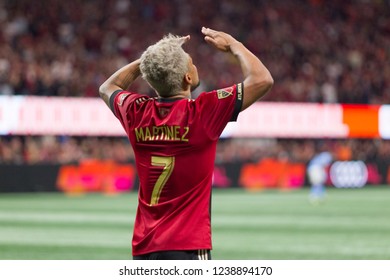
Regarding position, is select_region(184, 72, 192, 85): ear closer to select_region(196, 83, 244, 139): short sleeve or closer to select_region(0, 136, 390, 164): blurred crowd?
select_region(196, 83, 244, 139): short sleeve

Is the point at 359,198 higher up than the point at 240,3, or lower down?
lower down

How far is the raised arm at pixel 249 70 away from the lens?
5.12 metres

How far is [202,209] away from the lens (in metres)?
5.04

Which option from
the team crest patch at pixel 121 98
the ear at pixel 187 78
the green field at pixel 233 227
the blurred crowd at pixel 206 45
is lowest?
the green field at pixel 233 227

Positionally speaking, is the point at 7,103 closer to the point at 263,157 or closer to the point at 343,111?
the point at 263,157

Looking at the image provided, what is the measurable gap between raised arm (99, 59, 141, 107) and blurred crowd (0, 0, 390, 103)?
783 inches

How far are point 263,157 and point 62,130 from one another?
8.08 meters

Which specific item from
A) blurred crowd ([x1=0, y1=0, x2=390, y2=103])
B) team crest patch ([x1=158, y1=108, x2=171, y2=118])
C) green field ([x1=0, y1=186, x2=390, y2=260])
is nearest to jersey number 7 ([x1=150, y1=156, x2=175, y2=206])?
team crest patch ([x1=158, y1=108, x2=171, y2=118])

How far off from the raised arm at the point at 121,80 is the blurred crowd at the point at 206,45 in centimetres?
1990

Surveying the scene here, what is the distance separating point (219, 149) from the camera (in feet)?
103

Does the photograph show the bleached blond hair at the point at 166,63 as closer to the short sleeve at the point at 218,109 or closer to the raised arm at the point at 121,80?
the short sleeve at the point at 218,109

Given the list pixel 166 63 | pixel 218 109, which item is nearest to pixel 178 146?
pixel 218 109

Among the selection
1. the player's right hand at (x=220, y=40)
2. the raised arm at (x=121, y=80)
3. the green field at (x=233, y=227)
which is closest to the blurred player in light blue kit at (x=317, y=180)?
the green field at (x=233, y=227)
